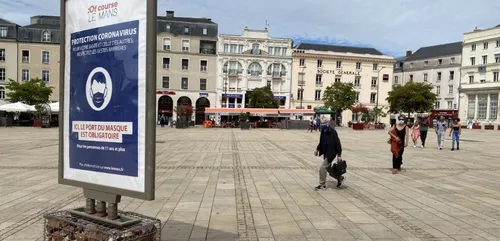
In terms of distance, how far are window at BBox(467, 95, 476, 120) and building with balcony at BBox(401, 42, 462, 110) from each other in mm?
2962

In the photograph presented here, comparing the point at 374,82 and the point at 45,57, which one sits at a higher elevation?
the point at 45,57

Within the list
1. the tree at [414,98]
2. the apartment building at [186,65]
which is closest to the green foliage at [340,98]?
the tree at [414,98]

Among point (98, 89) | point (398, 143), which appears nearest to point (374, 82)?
point (398, 143)

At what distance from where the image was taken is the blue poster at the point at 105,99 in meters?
2.76

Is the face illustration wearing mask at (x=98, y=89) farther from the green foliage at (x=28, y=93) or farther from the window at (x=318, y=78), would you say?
the window at (x=318, y=78)

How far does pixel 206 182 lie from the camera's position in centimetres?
833

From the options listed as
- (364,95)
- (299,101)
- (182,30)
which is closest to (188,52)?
(182,30)

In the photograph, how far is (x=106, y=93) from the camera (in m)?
2.89

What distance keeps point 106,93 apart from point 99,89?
0.32 ft

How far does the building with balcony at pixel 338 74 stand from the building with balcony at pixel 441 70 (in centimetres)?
1275

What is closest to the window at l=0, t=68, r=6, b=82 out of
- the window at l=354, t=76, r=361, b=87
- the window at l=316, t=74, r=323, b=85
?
the window at l=316, t=74, r=323, b=85

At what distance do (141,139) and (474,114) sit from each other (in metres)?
76.0

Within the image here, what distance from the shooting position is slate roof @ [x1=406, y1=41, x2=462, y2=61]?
73.4m

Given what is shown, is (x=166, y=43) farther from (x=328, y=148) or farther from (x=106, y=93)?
(x=106, y=93)
